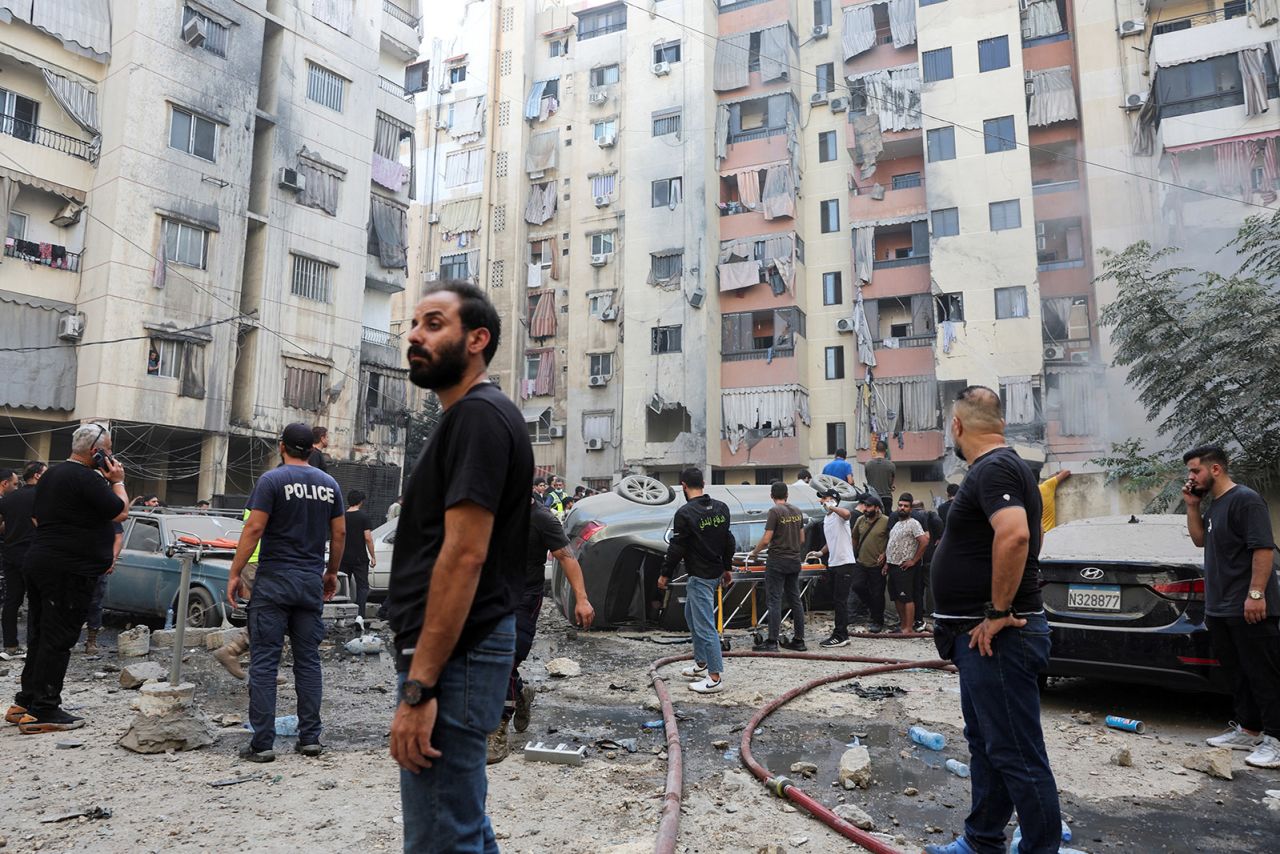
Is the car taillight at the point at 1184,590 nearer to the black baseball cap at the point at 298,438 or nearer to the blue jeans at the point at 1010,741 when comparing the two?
the blue jeans at the point at 1010,741

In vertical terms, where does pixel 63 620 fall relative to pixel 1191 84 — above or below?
below

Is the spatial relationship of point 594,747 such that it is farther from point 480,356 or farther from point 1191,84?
point 1191,84

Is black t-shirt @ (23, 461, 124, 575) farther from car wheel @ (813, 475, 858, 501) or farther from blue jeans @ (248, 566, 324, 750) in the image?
car wheel @ (813, 475, 858, 501)

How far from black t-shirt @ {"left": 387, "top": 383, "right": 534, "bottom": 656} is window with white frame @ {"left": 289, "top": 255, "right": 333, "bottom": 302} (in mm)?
25360

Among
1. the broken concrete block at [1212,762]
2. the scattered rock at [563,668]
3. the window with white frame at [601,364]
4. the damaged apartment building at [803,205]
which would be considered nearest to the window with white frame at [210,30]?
the damaged apartment building at [803,205]

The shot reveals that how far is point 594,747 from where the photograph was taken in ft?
Result: 17.0

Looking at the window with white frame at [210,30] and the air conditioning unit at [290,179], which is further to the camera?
the air conditioning unit at [290,179]

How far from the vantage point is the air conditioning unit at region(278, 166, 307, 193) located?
24781 mm

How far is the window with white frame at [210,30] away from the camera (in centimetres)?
2261

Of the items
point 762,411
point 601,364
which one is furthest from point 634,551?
point 601,364

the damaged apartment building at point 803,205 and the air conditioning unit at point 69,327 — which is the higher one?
the damaged apartment building at point 803,205

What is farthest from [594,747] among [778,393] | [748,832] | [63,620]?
[778,393]

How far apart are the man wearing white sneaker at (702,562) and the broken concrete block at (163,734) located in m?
3.72

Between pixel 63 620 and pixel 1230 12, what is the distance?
3318cm
